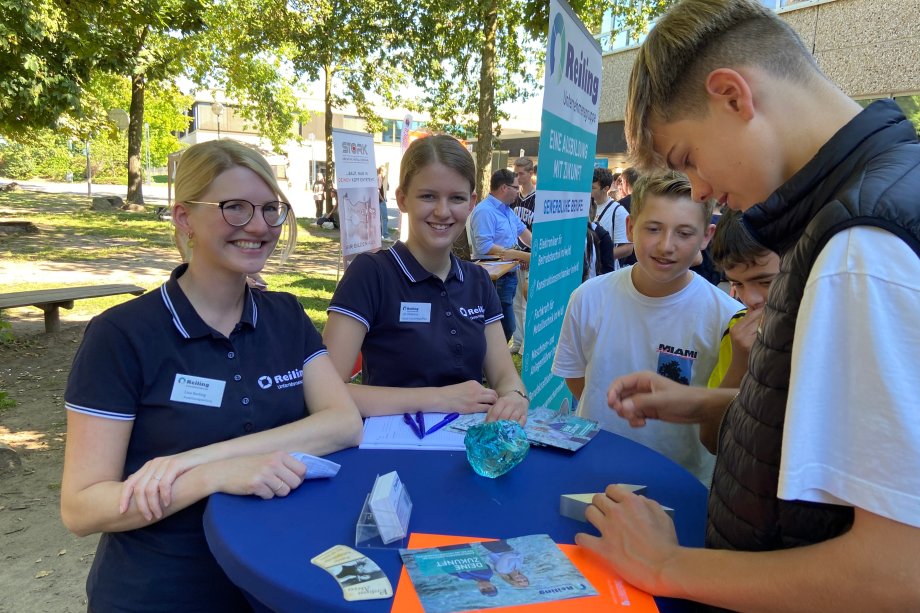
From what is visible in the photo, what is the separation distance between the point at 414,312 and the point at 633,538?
1.32 meters

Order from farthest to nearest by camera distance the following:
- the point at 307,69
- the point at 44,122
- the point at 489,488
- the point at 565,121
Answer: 1. the point at 307,69
2. the point at 44,122
3. the point at 565,121
4. the point at 489,488

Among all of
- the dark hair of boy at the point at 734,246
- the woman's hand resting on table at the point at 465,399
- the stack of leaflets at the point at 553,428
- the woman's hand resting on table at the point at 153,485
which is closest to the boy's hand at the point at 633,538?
the stack of leaflets at the point at 553,428

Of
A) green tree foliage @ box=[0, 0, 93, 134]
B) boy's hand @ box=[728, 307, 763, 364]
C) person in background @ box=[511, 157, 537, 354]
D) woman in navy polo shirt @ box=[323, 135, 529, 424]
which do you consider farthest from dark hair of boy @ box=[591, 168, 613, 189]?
boy's hand @ box=[728, 307, 763, 364]

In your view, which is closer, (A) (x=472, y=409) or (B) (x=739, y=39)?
(B) (x=739, y=39)

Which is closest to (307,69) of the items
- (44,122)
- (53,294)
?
(44,122)

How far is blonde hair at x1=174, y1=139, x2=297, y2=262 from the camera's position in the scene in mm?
1735

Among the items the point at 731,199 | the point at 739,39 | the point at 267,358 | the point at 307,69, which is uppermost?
the point at 307,69

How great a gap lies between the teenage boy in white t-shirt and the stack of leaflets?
397 mm

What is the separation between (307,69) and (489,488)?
14523mm

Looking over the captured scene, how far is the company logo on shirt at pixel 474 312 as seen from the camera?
2369mm

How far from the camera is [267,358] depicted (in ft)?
5.63

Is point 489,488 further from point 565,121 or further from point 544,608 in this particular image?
point 565,121

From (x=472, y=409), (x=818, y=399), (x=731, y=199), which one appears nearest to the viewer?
(x=818, y=399)

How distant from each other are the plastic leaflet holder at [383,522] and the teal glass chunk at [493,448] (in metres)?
0.30
